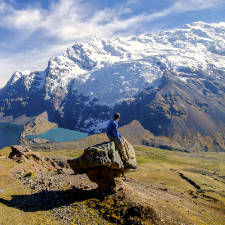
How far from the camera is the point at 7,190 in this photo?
28.1 meters

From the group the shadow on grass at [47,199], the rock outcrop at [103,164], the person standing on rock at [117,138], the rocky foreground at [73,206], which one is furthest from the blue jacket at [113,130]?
the shadow on grass at [47,199]

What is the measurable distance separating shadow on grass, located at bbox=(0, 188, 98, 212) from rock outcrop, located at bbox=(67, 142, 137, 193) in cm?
206

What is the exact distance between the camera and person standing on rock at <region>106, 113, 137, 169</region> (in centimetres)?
2673

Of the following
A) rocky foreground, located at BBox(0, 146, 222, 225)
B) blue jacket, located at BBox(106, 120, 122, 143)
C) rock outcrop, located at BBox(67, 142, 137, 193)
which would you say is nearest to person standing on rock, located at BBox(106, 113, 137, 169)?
blue jacket, located at BBox(106, 120, 122, 143)

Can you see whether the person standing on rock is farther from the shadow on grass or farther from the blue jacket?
the shadow on grass

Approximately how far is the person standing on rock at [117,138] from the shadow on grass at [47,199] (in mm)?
5437

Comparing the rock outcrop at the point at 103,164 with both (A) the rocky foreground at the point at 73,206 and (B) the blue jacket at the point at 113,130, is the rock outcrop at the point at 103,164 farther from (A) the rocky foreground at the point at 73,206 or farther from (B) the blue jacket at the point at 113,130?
(A) the rocky foreground at the point at 73,206

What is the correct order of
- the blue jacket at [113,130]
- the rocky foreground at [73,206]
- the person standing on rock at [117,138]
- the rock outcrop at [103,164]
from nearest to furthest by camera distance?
the rocky foreground at [73,206], the blue jacket at [113,130], the person standing on rock at [117,138], the rock outcrop at [103,164]

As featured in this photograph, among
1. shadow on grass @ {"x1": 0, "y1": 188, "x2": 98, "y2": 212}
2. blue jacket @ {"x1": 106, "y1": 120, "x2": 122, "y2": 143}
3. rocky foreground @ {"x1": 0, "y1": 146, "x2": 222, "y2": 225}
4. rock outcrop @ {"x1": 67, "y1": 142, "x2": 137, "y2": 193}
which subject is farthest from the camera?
rock outcrop @ {"x1": 67, "y1": 142, "x2": 137, "y2": 193}

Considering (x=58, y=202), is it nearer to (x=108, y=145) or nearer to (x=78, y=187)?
(x=78, y=187)

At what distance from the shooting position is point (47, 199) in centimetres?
2702

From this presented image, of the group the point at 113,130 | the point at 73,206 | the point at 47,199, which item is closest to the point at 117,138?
the point at 113,130

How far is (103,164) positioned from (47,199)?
7.52 metres

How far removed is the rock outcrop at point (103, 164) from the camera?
26984mm
